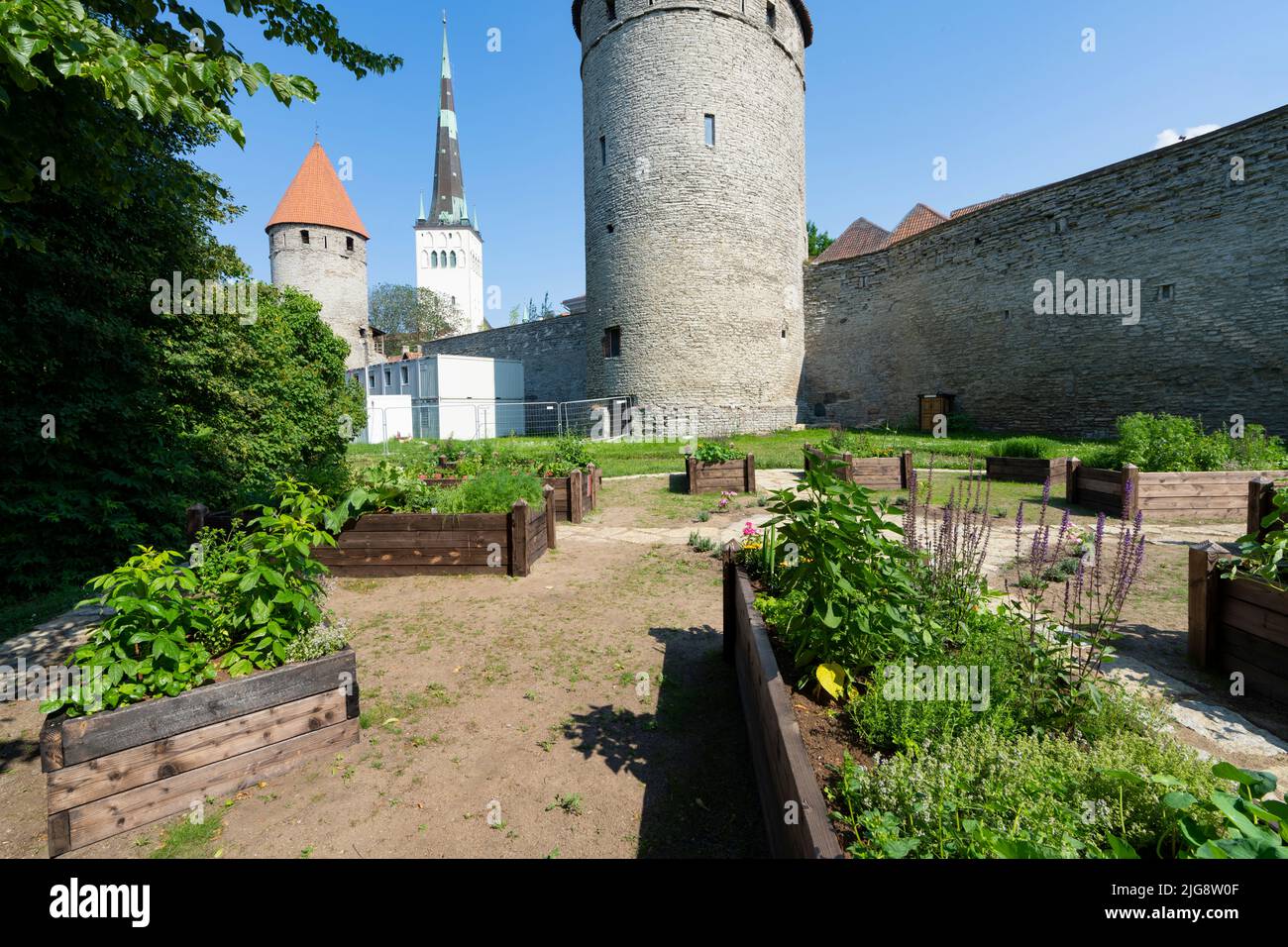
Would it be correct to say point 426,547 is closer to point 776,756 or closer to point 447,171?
point 776,756

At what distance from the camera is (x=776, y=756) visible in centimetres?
203

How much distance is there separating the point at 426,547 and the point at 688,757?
13.1 feet

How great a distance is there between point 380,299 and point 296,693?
196 feet

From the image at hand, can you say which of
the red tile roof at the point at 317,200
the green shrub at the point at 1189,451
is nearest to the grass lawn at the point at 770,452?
Result: the green shrub at the point at 1189,451

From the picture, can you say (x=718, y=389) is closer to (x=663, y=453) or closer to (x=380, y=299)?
(x=663, y=453)

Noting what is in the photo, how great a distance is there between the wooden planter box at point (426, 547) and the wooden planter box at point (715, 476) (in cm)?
514

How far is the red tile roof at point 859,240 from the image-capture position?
108 ft

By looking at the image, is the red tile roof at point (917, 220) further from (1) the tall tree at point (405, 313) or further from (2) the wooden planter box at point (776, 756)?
(1) the tall tree at point (405, 313)

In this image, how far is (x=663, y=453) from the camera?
1728 cm

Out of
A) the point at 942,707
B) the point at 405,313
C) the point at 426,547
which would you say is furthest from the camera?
the point at 405,313

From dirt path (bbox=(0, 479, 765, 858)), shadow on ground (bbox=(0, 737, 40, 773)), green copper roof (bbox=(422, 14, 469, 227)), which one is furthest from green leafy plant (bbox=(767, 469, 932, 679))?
green copper roof (bbox=(422, 14, 469, 227))

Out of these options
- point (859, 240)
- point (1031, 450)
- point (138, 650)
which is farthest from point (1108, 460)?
point (859, 240)

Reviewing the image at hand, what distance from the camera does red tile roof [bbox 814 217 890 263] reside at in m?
33.0
